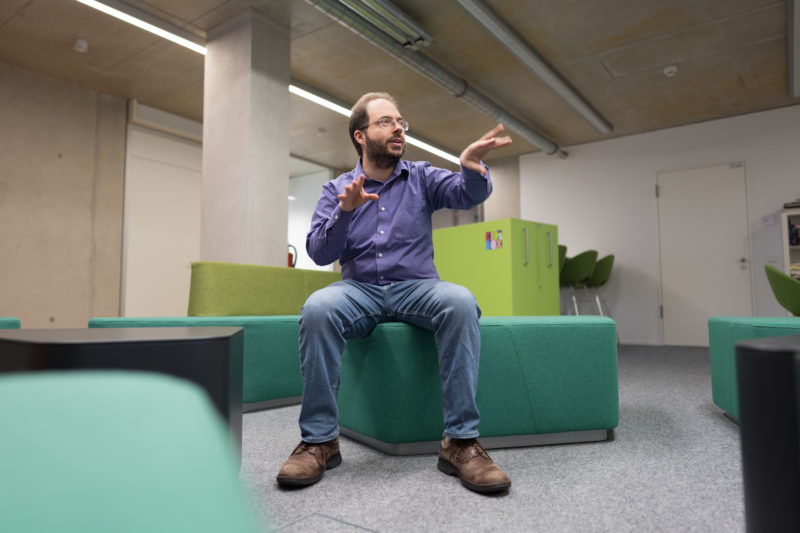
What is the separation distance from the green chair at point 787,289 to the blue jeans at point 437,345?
275cm

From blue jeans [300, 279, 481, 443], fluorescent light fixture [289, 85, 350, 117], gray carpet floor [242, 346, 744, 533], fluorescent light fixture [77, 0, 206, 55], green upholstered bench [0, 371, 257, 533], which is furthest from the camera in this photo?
fluorescent light fixture [289, 85, 350, 117]

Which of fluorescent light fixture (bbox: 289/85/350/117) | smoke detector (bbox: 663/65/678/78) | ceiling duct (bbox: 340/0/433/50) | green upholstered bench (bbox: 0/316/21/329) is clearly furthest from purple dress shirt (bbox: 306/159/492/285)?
smoke detector (bbox: 663/65/678/78)

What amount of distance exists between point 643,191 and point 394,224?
6018mm

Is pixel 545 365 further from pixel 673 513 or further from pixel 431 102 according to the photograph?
pixel 431 102

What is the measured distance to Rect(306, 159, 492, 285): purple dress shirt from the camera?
1784mm

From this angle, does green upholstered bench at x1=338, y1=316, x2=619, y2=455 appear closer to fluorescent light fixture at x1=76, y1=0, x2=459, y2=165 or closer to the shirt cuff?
the shirt cuff

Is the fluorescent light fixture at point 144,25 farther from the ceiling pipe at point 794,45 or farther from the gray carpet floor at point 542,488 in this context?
the ceiling pipe at point 794,45

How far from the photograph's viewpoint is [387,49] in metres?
4.27

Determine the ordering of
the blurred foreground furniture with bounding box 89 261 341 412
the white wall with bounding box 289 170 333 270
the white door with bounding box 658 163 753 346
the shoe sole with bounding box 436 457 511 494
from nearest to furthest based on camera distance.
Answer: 1. the shoe sole with bounding box 436 457 511 494
2. the blurred foreground furniture with bounding box 89 261 341 412
3. the white door with bounding box 658 163 753 346
4. the white wall with bounding box 289 170 333 270

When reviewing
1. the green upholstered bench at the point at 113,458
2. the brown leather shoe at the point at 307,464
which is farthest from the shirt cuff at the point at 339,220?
the green upholstered bench at the point at 113,458

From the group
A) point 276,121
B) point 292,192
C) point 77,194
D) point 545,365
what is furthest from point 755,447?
point 292,192

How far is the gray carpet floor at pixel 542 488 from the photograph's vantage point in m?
1.18

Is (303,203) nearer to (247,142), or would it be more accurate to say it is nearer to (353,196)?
(247,142)

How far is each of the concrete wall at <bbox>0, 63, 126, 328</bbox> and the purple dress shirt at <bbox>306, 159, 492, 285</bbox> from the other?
469 centimetres
